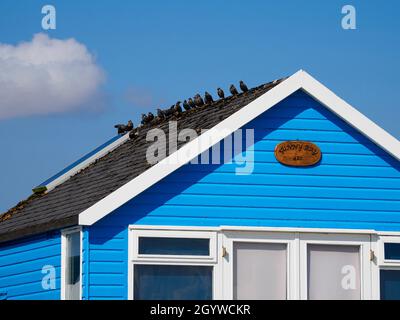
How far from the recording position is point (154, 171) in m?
20.5

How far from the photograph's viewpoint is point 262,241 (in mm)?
21047

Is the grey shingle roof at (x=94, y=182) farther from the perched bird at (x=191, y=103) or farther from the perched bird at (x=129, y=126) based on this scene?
the perched bird at (x=129, y=126)

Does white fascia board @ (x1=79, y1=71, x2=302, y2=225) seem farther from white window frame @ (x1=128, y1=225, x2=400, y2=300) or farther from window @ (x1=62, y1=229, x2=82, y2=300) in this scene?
window @ (x1=62, y1=229, x2=82, y2=300)

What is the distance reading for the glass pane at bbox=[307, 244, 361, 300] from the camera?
69.7 feet

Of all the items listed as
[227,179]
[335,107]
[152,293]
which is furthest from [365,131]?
[152,293]

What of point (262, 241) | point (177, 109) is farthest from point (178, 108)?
point (262, 241)

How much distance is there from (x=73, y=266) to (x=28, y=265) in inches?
72.4

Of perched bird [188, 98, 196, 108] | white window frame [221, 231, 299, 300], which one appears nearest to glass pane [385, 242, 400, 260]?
white window frame [221, 231, 299, 300]

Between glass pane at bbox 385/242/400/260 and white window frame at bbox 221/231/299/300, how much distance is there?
5.13 feet

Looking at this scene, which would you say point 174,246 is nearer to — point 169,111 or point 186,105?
point 186,105

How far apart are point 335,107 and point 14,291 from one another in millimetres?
6452
